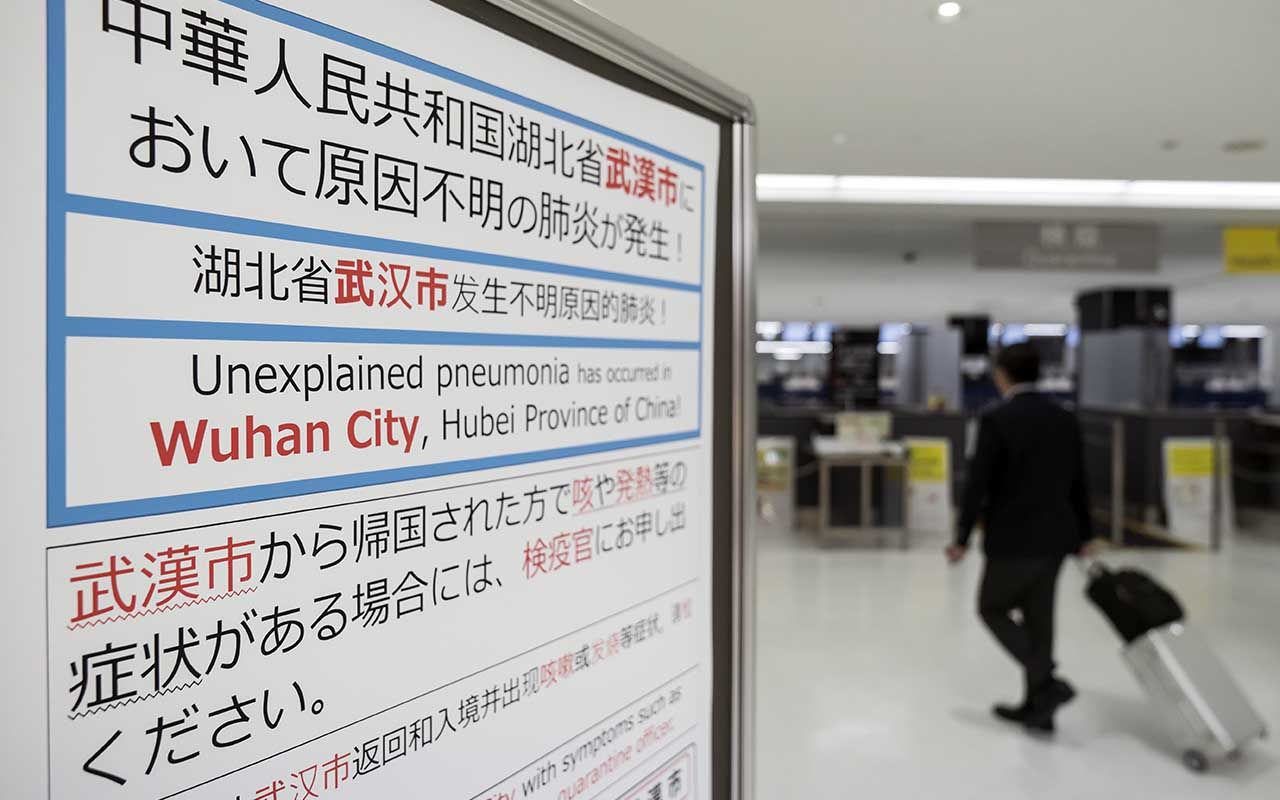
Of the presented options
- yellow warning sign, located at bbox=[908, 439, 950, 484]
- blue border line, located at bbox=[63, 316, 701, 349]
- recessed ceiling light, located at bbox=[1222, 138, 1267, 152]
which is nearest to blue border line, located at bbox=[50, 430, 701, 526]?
blue border line, located at bbox=[63, 316, 701, 349]

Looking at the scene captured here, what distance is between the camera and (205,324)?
24.6 inches

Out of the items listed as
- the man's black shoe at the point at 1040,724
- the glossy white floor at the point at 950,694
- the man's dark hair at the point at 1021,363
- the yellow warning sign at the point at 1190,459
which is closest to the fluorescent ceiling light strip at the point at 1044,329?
the yellow warning sign at the point at 1190,459

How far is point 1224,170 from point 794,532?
4.25 metres

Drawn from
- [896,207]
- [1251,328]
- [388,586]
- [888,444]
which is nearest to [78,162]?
[388,586]

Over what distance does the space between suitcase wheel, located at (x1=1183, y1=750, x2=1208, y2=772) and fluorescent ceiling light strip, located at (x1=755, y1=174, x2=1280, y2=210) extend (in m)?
3.86

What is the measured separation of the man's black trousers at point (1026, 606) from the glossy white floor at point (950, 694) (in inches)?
12.1

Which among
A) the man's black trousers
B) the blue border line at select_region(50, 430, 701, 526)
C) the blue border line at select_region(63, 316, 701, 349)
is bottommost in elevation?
the man's black trousers

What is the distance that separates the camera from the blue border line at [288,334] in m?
0.57

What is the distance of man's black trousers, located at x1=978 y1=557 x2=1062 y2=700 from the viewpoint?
3334 mm

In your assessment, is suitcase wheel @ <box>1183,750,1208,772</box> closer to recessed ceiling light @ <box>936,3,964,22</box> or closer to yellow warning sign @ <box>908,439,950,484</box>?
recessed ceiling light @ <box>936,3,964,22</box>

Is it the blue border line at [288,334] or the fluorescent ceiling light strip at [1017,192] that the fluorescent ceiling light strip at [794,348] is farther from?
the blue border line at [288,334]

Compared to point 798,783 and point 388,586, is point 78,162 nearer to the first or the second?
point 388,586

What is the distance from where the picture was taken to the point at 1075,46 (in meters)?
3.37

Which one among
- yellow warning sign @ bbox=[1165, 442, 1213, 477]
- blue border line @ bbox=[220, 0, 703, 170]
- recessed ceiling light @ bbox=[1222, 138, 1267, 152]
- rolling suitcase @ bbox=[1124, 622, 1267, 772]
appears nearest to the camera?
blue border line @ bbox=[220, 0, 703, 170]
